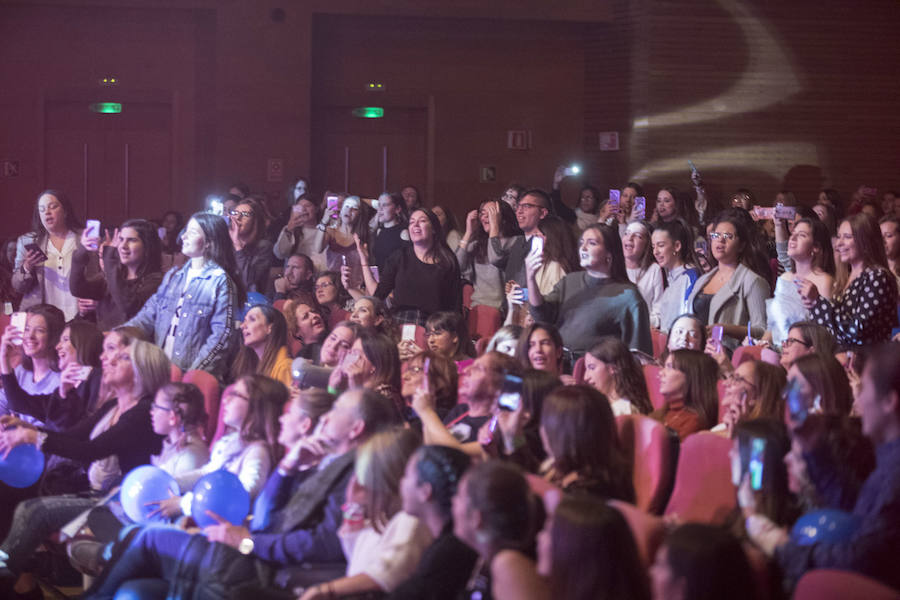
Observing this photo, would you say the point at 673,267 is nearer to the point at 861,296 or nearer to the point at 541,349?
the point at 861,296

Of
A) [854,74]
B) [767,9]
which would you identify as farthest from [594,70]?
[854,74]

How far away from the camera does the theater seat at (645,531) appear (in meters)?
2.75

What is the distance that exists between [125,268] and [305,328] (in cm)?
95

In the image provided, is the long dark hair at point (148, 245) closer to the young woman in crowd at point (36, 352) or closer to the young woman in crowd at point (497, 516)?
the young woman in crowd at point (36, 352)

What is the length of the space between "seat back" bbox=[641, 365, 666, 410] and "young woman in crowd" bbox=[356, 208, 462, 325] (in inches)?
62.0

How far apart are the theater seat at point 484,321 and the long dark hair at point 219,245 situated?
1724 mm

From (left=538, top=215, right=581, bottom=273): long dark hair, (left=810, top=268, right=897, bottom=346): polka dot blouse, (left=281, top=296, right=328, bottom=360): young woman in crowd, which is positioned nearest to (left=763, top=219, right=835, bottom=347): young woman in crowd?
(left=810, top=268, right=897, bottom=346): polka dot blouse

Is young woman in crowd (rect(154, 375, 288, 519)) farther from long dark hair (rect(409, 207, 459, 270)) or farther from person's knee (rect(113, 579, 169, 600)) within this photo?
long dark hair (rect(409, 207, 459, 270))

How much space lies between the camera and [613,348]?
436cm

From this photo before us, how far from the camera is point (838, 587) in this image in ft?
7.54

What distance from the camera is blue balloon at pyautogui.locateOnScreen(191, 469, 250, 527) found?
12.1ft

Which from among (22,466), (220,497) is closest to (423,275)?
(22,466)

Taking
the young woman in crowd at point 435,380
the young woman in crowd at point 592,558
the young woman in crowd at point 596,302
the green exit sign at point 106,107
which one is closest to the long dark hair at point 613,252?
the young woman in crowd at point 596,302

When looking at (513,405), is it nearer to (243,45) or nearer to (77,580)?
(77,580)
